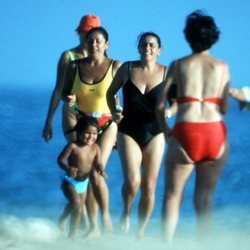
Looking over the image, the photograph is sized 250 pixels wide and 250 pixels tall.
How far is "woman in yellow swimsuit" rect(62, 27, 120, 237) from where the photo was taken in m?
9.42

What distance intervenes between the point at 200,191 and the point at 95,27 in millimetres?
2613

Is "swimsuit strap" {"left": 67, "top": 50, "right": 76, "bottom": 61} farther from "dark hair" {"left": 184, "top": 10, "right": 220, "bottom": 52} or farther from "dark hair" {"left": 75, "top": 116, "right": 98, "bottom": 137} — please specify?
"dark hair" {"left": 184, "top": 10, "right": 220, "bottom": 52}

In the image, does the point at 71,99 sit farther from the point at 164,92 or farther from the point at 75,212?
the point at 164,92

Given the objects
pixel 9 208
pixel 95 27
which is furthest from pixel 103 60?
pixel 9 208

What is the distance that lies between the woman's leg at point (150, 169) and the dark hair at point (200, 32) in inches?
72.1

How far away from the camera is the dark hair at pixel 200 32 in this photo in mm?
7492

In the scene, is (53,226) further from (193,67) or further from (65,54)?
(193,67)

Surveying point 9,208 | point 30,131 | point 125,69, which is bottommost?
point 30,131

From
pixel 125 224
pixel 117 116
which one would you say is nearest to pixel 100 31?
pixel 117 116

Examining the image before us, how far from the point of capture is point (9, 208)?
1348cm

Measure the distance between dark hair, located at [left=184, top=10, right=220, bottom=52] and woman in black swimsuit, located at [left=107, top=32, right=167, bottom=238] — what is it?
153 centimetres

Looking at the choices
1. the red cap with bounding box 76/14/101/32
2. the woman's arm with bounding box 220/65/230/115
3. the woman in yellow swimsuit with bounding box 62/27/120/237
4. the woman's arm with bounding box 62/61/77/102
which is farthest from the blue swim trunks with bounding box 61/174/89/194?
the woman's arm with bounding box 220/65/230/115

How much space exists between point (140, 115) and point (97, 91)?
545 millimetres

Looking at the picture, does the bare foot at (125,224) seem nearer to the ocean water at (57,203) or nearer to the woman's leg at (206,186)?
the ocean water at (57,203)
